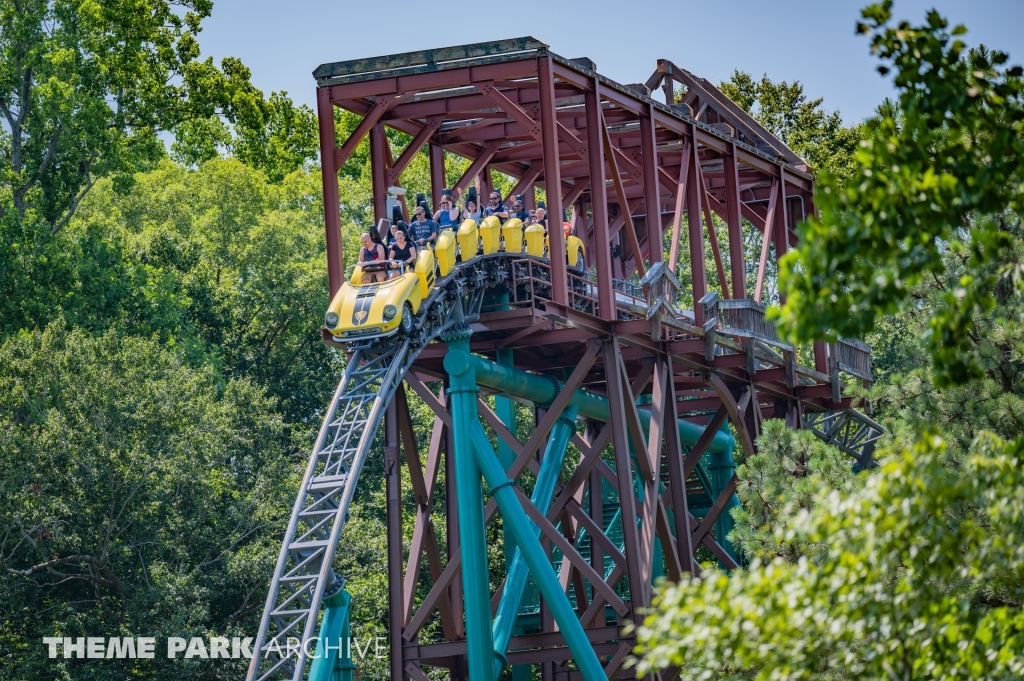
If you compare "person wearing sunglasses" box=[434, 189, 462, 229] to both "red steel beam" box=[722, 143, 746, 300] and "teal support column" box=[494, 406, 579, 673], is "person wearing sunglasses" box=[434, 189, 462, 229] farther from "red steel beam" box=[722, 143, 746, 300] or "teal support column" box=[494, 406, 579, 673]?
"red steel beam" box=[722, 143, 746, 300]

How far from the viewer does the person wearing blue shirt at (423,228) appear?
21109 millimetres

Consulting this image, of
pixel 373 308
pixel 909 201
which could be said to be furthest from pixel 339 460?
pixel 909 201

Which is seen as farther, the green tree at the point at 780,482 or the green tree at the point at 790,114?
the green tree at the point at 790,114

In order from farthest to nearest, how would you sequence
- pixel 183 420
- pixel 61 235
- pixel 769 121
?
pixel 769 121, pixel 61 235, pixel 183 420

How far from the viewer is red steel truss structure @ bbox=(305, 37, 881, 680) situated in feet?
71.6

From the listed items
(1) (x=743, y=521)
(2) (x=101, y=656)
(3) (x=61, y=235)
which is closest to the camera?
(1) (x=743, y=521)

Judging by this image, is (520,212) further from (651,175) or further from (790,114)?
(790,114)

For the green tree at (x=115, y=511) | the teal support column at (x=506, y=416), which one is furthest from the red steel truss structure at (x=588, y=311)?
the green tree at (x=115, y=511)

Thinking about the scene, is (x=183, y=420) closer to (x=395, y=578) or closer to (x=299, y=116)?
(x=395, y=578)

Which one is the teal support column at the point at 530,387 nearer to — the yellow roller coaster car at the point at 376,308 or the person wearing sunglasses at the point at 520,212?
the yellow roller coaster car at the point at 376,308

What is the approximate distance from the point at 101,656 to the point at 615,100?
13035 mm

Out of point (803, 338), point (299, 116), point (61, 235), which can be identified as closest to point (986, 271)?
point (803, 338)

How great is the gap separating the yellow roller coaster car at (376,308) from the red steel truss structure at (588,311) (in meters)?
1.91

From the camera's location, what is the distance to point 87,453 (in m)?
29.8
